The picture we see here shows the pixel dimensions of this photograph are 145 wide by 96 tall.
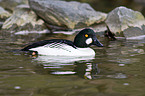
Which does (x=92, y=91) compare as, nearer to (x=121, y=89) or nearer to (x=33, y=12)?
(x=121, y=89)

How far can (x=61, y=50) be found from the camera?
21.8ft

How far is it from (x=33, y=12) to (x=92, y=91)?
1161 cm

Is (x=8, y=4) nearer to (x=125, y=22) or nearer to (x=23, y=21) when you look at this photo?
(x=23, y=21)

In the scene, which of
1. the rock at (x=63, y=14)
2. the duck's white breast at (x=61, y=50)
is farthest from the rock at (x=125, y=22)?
the duck's white breast at (x=61, y=50)

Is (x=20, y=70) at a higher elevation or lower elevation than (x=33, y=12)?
lower

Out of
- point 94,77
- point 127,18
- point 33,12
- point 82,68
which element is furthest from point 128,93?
point 33,12

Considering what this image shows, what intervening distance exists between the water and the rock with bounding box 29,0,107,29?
22.8 feet

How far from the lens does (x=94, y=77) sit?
482 centimetres

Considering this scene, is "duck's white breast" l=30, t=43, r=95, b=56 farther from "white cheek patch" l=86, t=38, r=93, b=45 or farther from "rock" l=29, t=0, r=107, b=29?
"rock" l=29, t=0, r=107, b=29

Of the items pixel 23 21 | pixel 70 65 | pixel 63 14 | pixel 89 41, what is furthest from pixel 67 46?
pixel 23 21

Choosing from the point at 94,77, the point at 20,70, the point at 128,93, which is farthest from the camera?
the point at 20,70

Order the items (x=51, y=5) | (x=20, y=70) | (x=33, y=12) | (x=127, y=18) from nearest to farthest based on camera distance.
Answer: (x=20, y=70), (x=127, y=18), (x=51, y=5), (x=33, y=12)

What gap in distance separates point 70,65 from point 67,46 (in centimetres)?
93

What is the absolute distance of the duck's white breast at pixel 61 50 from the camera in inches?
261
